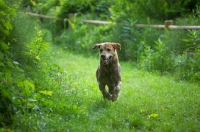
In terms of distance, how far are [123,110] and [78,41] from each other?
1203 cm

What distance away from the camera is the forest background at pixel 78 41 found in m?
6.79

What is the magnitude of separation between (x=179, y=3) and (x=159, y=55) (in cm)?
329

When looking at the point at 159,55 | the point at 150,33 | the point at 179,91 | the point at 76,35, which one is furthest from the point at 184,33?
the point at 76,35

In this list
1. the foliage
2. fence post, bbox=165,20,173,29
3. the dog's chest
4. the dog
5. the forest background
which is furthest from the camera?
fence post, bbox=165,20,173,29

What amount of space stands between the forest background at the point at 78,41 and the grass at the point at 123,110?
0.88 feet

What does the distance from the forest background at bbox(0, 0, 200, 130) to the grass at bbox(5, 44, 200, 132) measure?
27 cm

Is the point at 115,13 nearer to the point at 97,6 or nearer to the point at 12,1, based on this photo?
the point at 97,6

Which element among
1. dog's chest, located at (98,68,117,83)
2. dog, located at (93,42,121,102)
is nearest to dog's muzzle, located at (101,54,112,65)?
dog, located at (93,42,121,102)

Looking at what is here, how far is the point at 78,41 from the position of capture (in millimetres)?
19750

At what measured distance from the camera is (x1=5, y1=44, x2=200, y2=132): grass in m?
6.45

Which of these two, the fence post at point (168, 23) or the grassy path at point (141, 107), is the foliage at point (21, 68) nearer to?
the grassy path at point (141, 107)

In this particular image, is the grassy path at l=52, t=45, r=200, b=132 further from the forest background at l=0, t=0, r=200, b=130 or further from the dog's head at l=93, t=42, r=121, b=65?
the dog's head at l=93, t=42, r=121, b=65

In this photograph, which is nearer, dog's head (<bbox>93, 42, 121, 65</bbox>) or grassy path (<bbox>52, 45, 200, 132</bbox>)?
grassy path (<bbox>52, 45, 200, 132</bbox>)

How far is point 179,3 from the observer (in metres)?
15.7
